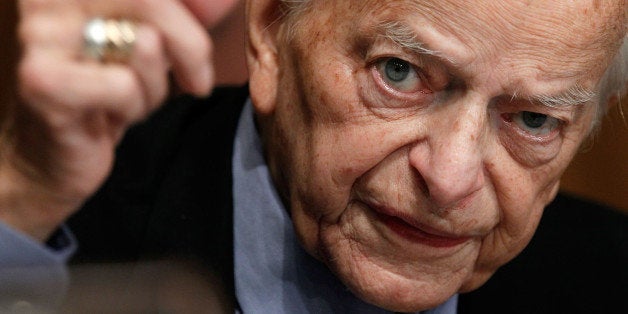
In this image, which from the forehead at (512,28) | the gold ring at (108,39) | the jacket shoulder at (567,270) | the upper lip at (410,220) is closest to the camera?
the gold ring at (108,39)

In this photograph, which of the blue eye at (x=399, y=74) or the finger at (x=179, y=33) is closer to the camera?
the finger at (x=179, y=33)

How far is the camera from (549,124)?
1.29 meters

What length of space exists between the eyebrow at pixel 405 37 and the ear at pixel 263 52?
0.19 metres

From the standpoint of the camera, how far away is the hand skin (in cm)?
72

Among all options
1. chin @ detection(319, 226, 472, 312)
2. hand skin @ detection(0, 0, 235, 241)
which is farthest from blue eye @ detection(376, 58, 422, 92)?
hand skin @ detection(0, 0, 235, 241)

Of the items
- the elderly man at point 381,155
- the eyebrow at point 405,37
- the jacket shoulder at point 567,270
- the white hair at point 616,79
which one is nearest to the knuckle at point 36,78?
the elderly man at point 381,155

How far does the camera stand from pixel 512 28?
3.73 feet

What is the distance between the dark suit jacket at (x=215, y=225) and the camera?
1.18 metres

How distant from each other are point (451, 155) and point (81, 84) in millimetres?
575

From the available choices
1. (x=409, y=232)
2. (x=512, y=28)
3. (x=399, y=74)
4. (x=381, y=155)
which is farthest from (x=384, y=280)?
(x=512, y=28)

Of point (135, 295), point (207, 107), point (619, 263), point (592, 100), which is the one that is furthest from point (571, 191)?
point (135, 295)

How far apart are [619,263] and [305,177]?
814mm

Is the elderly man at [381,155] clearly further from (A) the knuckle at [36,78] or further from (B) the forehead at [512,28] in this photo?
(A) the knuckle at [36,78]

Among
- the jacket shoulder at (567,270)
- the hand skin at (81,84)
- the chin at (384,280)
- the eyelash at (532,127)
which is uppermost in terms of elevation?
the hand skin at (81,84)
